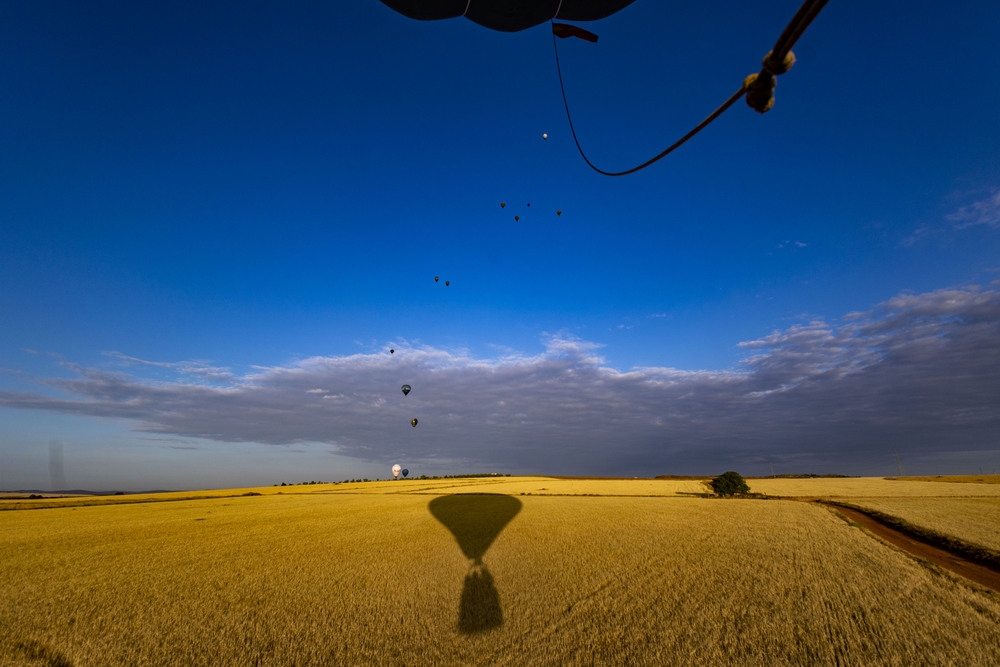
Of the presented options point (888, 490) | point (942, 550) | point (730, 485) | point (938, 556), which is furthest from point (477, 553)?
point (888, 490)

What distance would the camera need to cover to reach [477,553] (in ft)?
57.5

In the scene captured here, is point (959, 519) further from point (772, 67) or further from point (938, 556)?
point (772, 67)

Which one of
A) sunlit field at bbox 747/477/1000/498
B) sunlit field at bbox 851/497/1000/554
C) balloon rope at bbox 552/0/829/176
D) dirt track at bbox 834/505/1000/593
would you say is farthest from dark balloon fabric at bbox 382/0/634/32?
sunlit field at bbox 747/477/1000/498

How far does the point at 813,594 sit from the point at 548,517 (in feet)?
61.3

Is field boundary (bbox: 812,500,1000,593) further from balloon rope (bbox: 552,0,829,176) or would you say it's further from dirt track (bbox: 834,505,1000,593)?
balloon rope (bbox: 552,0,829,176)

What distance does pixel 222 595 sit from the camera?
12.4 m

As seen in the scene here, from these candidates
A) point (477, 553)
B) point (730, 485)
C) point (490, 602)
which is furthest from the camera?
point (730, 485)

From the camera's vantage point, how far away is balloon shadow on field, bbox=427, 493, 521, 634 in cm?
1050

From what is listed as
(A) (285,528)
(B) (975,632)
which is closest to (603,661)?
(B) (975,632)

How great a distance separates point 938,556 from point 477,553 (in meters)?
19.0

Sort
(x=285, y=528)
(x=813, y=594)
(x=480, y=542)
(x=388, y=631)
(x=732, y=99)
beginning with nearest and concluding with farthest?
(x=732, y=99), (x=388, y=631), (x=813, y=594), (x=480, y=542), (x=285, y=528)

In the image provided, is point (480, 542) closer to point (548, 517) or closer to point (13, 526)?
point (548, 517)

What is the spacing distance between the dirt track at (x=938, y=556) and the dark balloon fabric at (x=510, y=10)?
19.7 m

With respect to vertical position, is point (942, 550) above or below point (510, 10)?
below
